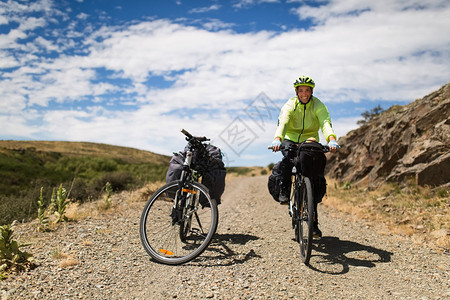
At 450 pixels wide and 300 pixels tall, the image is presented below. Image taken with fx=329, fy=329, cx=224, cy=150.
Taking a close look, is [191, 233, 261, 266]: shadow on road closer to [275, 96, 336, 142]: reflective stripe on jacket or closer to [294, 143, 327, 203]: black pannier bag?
[294, 143, 327, 203]: black pannier bag

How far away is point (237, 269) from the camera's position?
13.9 ft

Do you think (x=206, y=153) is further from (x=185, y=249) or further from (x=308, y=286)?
(x=308, y=286)

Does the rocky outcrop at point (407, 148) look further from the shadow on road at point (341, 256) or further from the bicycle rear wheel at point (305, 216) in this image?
the bicycle rear wheel at point (305, 216)

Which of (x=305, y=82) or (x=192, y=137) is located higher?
(x=305, y=82)

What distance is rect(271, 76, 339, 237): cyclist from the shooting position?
5.30 metres

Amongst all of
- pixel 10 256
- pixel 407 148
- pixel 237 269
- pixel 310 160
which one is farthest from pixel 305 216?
pixel 407 148

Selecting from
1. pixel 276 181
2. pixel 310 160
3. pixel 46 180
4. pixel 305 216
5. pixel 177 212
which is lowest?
pixel 46 180

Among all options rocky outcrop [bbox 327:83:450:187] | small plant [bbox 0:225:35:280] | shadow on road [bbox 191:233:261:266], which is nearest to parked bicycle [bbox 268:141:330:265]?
shadow on road [bbox 191:233:261:266]

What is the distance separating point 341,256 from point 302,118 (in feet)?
7.40

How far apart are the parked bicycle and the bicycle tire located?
127 cm

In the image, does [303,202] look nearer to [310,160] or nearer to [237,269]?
[310,160]

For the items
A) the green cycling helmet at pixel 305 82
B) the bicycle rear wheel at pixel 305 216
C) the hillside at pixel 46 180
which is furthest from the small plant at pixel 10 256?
the green cycling helmet at pixel 305 82

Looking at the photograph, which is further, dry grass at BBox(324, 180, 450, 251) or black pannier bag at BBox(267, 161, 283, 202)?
dry grass at BBox(324, 180, 450, 251)

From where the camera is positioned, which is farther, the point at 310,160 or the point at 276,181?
the point at 276,181
